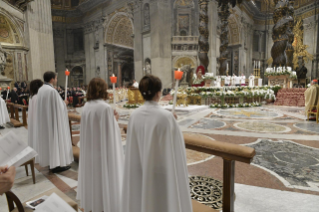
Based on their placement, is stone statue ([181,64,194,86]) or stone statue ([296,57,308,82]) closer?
stone statue ([296,57,308,82])

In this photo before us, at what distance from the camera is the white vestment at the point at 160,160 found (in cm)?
144

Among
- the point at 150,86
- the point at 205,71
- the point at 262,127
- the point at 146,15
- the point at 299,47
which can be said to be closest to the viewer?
the point at 150,86

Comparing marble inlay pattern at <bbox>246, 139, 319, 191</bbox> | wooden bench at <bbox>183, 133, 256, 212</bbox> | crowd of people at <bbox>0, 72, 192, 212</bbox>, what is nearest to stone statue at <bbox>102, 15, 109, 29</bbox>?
crowd of people at <bbox>0, 72, 192, 212</bbox>

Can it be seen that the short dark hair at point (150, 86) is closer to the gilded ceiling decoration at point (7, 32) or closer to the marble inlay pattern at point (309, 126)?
the marble inlay pattern at point (309, 126)

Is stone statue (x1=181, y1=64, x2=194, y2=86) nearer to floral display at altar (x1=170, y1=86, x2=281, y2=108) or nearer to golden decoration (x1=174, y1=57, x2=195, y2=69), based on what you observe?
golden decoration (x1=174, y1=57, x2=195, y2=69)

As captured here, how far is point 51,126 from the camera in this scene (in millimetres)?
3299

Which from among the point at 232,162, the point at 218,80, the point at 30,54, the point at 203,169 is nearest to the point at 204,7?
the point at 218,80

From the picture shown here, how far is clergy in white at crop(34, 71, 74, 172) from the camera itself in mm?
3270

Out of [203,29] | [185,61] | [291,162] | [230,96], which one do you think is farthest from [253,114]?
[185,61]

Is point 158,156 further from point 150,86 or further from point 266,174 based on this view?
point 266,174

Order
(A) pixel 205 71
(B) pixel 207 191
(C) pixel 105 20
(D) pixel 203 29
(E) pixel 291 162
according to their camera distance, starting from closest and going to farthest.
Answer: (B) pixel 207 191 < (E) pixel 291 162 < (D) pixel 203 29 < (A) pixel 205 71 < (C) pixel 105 20

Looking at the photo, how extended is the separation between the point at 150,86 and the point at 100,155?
1.11 meters

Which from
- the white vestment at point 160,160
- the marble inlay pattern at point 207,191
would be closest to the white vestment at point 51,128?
the marble inlay pattern at point 207,191

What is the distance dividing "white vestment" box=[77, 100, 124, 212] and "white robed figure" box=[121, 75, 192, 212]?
0.66 metres
